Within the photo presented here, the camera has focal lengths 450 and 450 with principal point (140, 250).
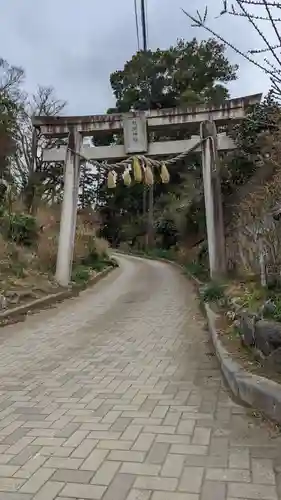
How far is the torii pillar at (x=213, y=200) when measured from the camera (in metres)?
11.4

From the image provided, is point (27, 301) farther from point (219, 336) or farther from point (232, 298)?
point (219, 336)

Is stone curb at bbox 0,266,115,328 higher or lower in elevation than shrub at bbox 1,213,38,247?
lower

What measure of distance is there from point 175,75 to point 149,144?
629 inches

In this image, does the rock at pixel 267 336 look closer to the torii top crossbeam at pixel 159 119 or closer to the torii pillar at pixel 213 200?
the torii pillar at pixel 213 200

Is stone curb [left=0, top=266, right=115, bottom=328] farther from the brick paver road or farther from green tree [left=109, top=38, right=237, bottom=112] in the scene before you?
green tree [left=109, top=38, right=237, bottom=112]

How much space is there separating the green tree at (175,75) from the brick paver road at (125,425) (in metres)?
20.5

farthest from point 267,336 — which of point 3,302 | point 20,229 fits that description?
point 20,229

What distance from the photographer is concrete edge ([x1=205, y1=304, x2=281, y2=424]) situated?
130 inches

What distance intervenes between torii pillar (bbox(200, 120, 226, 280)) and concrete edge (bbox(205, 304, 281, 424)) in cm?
687

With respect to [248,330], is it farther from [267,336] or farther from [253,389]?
[253,389]

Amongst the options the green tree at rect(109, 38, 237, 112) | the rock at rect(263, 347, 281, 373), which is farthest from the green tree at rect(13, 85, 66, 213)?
the rock at rect(263, 347, 281, 373)

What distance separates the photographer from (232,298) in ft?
24.4

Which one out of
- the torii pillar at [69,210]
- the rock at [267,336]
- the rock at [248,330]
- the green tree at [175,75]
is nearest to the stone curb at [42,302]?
the torii pillar at [69,210]

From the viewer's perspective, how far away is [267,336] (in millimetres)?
4055
